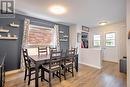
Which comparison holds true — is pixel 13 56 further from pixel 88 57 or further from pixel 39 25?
pixel 88 57

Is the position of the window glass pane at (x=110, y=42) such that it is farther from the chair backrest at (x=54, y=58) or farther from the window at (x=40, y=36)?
the chair backrest at (x=54, y=58)

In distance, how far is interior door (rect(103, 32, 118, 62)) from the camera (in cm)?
623

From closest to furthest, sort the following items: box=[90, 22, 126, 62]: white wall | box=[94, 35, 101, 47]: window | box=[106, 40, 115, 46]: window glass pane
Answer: box=[90, 22, 126, 62]: white wall → box=[106, 40, 115, 46]: window glass pane → box=[94, 35, 101, 47]: window

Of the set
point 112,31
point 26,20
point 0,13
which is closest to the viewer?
point 0,13

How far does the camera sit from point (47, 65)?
3.08 metres

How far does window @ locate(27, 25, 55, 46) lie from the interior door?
11.8ft

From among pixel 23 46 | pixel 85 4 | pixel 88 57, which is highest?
pixel 85 4

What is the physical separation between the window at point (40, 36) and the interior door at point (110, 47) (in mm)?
3588

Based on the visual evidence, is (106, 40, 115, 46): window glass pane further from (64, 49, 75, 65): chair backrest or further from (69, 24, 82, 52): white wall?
(64, 49, 75, 65): chair backrest

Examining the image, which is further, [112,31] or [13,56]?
[112,31]

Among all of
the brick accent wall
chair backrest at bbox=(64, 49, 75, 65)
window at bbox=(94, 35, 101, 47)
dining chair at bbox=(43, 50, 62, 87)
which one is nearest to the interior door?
window at bbox=(94, 35, 101, 47)

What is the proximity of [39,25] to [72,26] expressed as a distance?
7.74ft

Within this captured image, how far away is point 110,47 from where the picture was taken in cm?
647

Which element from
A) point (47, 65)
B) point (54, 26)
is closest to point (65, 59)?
point (47, 65)
